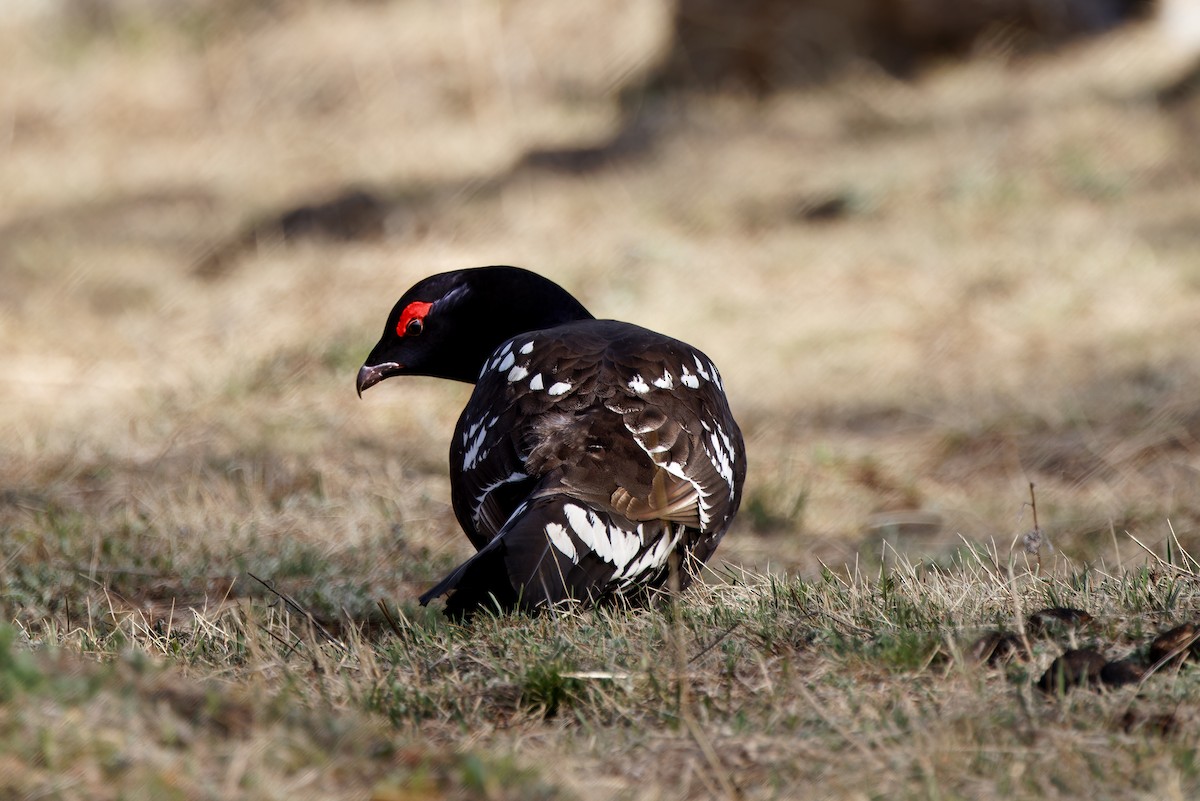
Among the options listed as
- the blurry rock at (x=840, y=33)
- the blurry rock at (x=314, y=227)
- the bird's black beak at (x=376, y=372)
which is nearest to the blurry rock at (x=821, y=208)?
the blurry rock at (x=840, y=33)

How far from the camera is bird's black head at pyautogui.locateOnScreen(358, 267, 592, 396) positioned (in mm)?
5438

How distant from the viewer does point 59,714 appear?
99.4 inches

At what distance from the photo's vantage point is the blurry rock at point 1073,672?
2975 mm

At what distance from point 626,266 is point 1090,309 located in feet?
11.1

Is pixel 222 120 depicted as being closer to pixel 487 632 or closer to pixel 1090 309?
pixel 1090 309

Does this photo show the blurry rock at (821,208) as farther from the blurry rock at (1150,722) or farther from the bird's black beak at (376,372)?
the blurry rock at (1150,722)

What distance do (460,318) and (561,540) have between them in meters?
1.90

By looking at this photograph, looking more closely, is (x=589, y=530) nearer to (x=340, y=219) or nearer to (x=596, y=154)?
(x=340, y=219)

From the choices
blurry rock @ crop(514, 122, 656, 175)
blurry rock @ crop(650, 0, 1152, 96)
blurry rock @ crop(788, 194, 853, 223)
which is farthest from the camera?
blurry rock @ crop(650, 0, 1152, 96)

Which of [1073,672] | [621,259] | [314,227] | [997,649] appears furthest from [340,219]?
[1073,672]

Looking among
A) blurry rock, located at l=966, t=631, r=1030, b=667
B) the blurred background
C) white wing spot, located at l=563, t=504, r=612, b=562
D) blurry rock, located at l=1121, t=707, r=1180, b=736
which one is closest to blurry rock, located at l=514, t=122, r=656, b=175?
the blurred background

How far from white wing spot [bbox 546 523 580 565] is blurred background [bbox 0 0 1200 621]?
121 cm

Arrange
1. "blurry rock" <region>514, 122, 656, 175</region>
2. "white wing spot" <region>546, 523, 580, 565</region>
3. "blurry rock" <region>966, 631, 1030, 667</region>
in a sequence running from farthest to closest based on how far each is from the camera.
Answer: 1. "blurry rock" <region>514, 122, 656, 175</region>
2. "white wing spot" <region>546, 523, 580, 565</region>
3. "blurry rock" <region>966, 631, 1030, 667</region>

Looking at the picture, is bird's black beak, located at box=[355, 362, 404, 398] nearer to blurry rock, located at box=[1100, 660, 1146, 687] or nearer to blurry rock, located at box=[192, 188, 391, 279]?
blurry rock, located at box=[1100, 660, 1146, 687]
